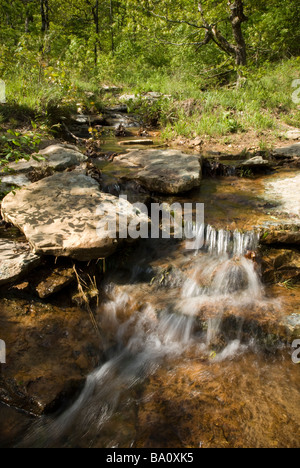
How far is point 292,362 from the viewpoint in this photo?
7.79ft

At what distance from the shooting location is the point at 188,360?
2.43m

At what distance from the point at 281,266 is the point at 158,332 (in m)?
1.64

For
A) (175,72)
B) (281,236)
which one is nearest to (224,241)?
(281,236)

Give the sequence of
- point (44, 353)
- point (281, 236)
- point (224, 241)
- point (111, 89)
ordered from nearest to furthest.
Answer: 1. point (44, 353)
2. point (281, 236)
3. point (224, 241)
4. point (111, 89)

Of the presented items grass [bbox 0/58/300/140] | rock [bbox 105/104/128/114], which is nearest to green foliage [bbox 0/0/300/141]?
grass [bbox 0/58/300/140]

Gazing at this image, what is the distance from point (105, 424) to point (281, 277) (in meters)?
2.32

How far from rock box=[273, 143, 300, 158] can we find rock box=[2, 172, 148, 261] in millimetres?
4149

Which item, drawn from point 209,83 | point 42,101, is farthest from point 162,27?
point 42,101

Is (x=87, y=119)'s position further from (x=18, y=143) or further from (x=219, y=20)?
(x=18, y=143)

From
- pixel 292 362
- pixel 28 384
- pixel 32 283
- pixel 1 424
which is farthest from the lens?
pixel 32 283

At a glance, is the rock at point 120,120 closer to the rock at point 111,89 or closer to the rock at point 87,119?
the rock at point 87,119

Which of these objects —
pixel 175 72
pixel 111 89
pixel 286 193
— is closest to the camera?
pixel 286 193
